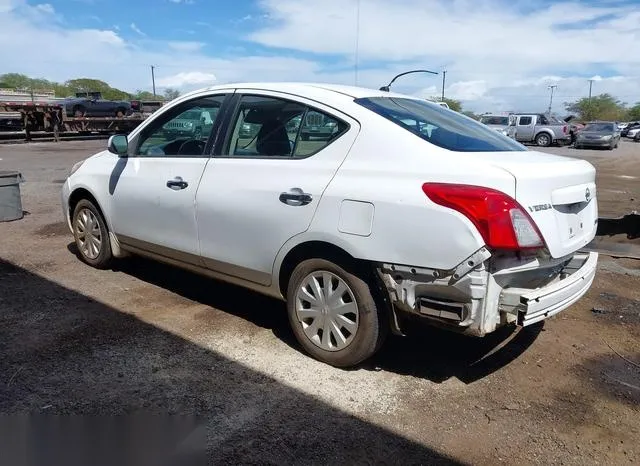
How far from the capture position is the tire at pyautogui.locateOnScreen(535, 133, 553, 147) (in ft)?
102

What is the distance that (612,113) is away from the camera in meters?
82.7

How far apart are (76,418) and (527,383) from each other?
8.61ft

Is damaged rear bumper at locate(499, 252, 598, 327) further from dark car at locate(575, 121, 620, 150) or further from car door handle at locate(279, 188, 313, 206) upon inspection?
dark car at locate(575, 121, 620, 150)

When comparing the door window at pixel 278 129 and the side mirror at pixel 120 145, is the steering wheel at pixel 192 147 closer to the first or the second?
the door window at pixel 278 129

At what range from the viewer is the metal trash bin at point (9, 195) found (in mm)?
7344

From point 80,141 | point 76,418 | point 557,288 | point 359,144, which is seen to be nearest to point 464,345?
point 557,288

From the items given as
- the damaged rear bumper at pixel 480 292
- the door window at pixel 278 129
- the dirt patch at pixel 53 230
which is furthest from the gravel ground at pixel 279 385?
the dirt patch at pixel 53 230

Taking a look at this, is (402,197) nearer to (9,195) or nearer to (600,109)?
(9,195)

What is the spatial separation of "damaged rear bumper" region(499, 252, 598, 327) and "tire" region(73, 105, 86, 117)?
93.7ft

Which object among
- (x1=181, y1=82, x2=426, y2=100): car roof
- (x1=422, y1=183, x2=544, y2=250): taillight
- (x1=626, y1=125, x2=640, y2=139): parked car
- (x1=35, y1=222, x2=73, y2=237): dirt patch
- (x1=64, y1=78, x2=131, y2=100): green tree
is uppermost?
(x1=64, y1=78, x2=131, y2=100): green tree

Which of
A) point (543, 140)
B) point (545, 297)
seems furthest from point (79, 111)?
point (545, 297)

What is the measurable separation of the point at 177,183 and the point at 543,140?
30.8m

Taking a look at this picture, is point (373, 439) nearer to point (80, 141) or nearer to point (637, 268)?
point (637, 268)

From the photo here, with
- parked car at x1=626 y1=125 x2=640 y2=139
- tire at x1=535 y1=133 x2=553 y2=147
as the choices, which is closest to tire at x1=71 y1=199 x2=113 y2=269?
tire at x1=535 y1=133 x2=553 y2=147
